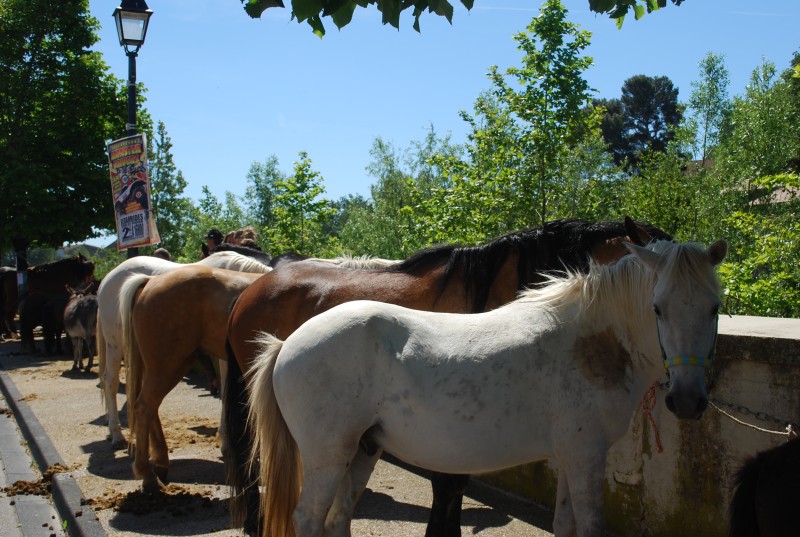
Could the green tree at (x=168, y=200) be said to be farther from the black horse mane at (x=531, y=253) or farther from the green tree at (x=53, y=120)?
the black horse mane at (x=531, y=253)

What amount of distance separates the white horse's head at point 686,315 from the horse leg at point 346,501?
1.56m

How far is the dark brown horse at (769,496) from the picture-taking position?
2561 millimetres

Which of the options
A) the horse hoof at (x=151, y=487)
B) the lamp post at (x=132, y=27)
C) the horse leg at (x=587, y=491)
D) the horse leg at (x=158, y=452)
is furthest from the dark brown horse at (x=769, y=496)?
the lamp post at (x=132, y=27)

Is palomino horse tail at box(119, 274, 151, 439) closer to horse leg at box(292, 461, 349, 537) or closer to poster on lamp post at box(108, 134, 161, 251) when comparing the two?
poster on lamp post at box(108, 134, 161, 251)

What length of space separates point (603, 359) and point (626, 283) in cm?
40

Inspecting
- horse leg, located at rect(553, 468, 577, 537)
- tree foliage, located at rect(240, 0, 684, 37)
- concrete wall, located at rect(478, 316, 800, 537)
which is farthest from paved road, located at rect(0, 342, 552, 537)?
tree foliage, located at rect(240, 0, 684, 37)

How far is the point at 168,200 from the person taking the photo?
122 ft

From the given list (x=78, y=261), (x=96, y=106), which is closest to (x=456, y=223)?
(x=78, y=261)

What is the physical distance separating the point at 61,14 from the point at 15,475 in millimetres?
21976

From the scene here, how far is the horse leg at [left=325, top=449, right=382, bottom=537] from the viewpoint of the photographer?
3721mm

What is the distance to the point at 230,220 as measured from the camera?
25219mm

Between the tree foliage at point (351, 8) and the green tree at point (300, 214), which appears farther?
the green tree at point (300, 214)

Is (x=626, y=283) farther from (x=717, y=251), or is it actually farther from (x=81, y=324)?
(x=81, y=324)

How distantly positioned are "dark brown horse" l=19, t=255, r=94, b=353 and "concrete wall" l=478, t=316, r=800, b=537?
16.2 meters
